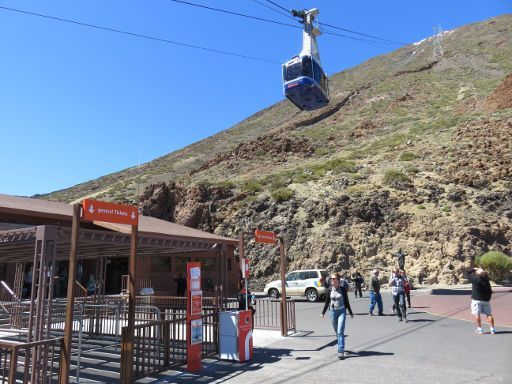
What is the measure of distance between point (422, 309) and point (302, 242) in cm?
1654

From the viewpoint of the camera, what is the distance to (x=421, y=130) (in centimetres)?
4925

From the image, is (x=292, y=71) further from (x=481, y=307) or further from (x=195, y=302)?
(x=195, y=302)

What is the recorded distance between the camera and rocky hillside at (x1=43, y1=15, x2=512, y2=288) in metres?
30.3

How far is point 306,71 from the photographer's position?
76.0ft

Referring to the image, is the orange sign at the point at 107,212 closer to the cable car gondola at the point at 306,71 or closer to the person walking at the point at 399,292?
the person walking at the point at 399,292

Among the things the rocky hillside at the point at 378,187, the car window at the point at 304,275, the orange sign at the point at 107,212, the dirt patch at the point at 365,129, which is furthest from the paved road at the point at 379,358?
the dirt patch at the point at 365,129

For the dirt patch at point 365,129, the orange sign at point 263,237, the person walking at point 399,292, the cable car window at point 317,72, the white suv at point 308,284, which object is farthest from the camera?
the dirt patch at point 365,129

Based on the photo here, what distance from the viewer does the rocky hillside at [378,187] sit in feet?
99.5

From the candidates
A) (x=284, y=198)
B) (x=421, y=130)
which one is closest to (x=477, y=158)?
(x=421, y=130)

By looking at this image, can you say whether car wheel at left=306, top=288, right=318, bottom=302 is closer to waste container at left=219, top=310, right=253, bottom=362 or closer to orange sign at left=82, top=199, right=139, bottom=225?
waste container at left=219, top=310, right=253, bottom=362

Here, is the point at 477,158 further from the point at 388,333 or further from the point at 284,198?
the point at 388,333

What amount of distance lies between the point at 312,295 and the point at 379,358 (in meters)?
14.2

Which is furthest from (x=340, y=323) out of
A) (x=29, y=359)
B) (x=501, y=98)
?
(x=501, y=98)

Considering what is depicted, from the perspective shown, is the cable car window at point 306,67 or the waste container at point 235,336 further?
the cable car window at point 306,67
